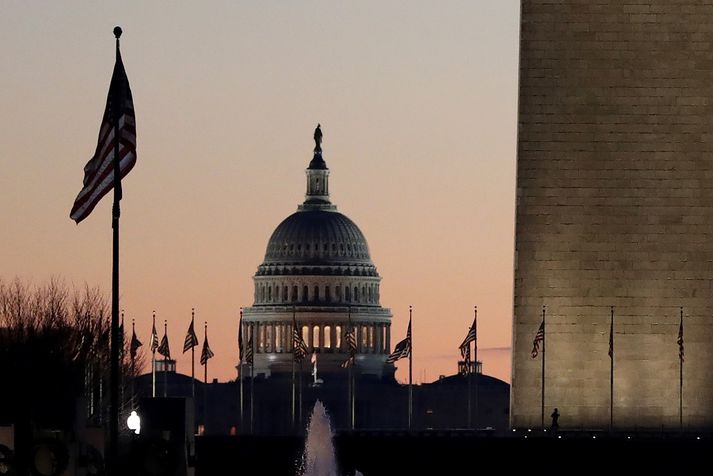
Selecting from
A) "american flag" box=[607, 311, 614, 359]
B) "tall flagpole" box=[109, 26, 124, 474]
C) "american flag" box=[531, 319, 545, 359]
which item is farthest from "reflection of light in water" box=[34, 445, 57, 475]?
"american flag" box=[607, 311, 614, 359]

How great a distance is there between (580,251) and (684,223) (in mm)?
4537

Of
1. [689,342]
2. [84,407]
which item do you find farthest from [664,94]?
[84,407]

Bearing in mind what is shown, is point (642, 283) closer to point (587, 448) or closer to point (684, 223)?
point (684, 223)

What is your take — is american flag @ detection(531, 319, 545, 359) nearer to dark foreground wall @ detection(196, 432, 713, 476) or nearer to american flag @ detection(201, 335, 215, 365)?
dark foreground wall @ detection(196, 432, 713, 476)

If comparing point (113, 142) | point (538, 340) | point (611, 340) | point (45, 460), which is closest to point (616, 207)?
point (611, 340)

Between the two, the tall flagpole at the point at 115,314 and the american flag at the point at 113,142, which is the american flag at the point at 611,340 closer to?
the american flag at the point at 113,142

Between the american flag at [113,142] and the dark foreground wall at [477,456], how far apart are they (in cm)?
4608

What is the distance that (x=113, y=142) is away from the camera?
52.3 m

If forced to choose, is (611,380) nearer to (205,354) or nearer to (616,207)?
(616,207)

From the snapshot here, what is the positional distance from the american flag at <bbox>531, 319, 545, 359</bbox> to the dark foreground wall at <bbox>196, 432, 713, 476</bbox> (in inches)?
132

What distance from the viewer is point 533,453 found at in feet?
357

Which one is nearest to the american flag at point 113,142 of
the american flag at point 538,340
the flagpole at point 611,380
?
the american flag at point 538,340

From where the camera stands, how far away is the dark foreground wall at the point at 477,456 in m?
105

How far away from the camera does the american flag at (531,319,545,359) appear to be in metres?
112
